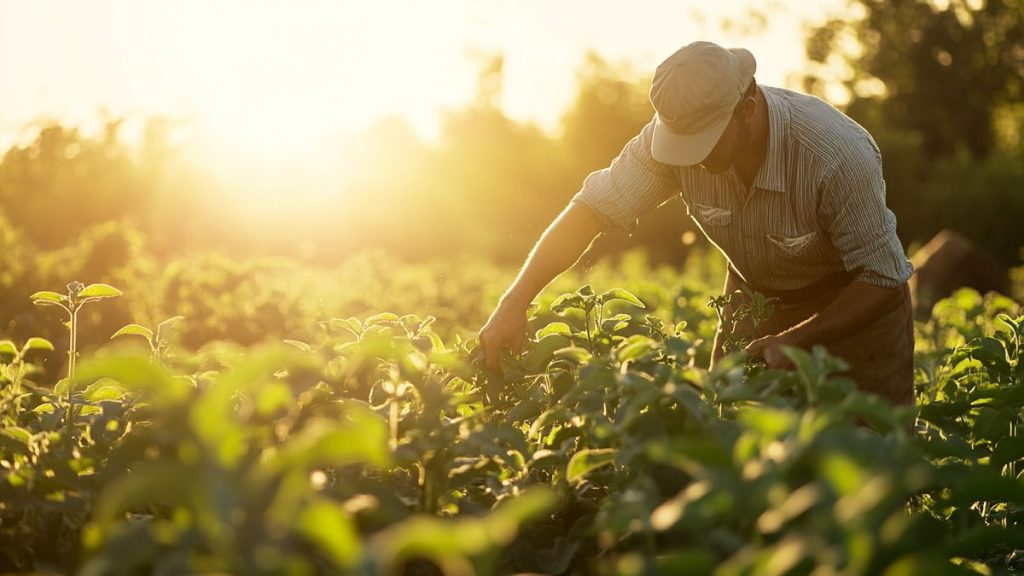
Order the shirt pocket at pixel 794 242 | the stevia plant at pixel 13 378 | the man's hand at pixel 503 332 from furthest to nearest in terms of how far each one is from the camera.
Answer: the shirt pocket at pixel 794 242, the man's hand at pixel 503 332, the stevia plant at pixel 13 378

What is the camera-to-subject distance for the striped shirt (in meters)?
4.12

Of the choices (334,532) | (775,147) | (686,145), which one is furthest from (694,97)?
(334,532)

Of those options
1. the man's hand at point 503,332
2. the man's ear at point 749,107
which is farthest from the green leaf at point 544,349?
the man's ear at point 749,107

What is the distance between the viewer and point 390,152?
4484 cm

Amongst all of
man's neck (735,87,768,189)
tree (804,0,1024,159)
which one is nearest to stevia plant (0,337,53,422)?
man's neck (735,87,768,189)

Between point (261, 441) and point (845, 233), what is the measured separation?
272 centimetres

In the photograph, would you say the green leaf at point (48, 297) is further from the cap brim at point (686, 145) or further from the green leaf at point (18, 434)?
the cap brim at point (686, 145)

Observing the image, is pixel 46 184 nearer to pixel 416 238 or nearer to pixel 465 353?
pixel 416 238

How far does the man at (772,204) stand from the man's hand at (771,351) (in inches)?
1.3

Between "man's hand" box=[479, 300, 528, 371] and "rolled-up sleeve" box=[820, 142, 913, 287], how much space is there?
131 cm

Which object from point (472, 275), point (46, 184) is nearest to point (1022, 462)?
point (472, 275)

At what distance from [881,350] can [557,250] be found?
1523mm

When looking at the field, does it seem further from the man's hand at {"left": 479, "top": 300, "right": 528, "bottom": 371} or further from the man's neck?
the man's neck

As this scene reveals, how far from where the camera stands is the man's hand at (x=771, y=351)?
320 centimetres
